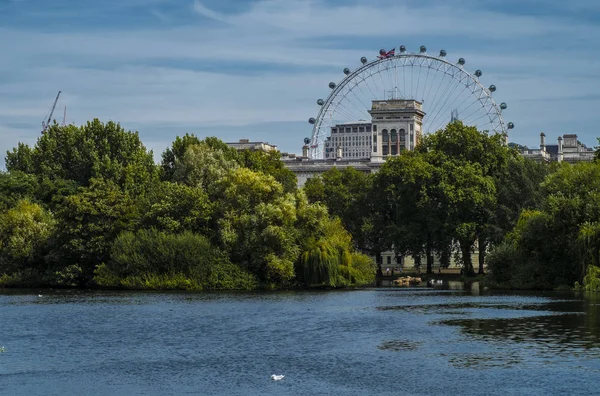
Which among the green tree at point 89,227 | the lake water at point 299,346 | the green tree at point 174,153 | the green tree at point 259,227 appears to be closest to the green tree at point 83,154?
the green tree at point 174,153

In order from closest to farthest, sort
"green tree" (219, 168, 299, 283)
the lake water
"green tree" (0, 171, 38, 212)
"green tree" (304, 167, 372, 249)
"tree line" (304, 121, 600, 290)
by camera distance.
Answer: the lake water
"tree line" (304, 121, 600, 290)
"green tree" (219, 168, 299, 283)
"green tree" (0, 171, 38, 212)
"green tree" (304, 167, 372, 249)

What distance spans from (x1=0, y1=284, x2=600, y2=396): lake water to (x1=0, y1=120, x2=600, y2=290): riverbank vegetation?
10.3 m

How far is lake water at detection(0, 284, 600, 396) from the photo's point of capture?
39.4 meters

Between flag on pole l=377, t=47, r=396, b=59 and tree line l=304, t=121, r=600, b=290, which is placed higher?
flag on pole l=377, t=47, r=396, b=59

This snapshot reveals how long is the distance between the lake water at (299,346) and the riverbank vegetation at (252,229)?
33.7 feet

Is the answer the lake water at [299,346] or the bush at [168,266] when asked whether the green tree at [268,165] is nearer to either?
the bush at [168,266]

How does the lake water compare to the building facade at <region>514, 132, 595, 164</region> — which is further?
the building facade at <region>514, 132, 595, 164</region>

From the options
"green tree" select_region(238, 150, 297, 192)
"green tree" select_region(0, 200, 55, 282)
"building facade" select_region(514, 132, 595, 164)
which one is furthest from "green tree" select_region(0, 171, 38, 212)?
"building facade" select_region(514, 132, 595, 164)

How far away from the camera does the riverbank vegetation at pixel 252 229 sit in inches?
3334

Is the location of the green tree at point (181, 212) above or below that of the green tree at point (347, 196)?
below

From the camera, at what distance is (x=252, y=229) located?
285 feet

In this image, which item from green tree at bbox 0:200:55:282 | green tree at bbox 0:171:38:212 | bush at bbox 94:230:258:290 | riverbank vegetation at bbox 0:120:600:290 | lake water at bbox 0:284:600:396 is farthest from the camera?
green tree at bbox 0:171:38:212

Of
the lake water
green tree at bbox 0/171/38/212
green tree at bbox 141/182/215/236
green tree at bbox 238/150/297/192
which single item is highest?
green tree at bbox 238/150/297/192

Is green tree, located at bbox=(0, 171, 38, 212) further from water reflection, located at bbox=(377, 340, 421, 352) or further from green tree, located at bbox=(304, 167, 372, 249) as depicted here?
water reflection, located at bbox=(377, 340, 421, 352)
